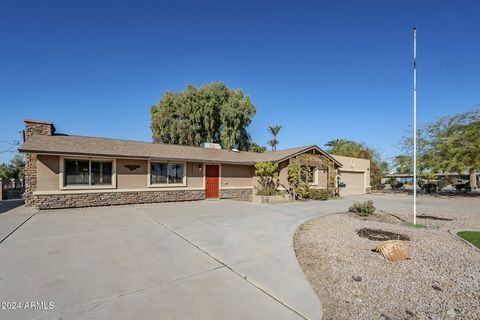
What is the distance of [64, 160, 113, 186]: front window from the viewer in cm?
1170

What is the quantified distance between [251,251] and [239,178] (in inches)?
488

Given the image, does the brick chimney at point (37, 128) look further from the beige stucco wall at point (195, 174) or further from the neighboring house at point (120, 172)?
the beige stucco wall at point (195, 174)

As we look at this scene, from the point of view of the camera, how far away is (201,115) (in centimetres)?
2894

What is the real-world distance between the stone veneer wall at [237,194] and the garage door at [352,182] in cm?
944

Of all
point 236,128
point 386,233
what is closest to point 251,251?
point 386,233

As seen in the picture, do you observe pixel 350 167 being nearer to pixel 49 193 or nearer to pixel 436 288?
pixel 436 288

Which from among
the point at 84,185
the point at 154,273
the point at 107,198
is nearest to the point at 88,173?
the point at 84,185

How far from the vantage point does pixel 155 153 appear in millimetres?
14289

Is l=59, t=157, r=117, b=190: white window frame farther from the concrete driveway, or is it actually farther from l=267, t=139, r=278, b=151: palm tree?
l=267, t=139, r=278, b=151: palm tree

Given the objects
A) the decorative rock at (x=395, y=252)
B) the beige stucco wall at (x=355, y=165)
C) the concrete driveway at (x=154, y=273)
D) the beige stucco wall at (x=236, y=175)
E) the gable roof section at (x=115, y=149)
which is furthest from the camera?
the beige stucco wall at (x=355, y=165)

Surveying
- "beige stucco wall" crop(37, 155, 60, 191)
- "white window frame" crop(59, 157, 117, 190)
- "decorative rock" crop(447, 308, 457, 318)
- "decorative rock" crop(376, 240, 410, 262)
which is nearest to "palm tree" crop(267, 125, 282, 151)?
"white window frame" crop(59, 157, 117, 190)

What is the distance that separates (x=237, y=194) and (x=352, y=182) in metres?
12.4

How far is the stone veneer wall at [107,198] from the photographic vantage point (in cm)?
1105

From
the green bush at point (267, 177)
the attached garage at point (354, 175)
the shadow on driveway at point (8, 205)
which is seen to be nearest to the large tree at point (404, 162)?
the attached garage at point (354, 175)
